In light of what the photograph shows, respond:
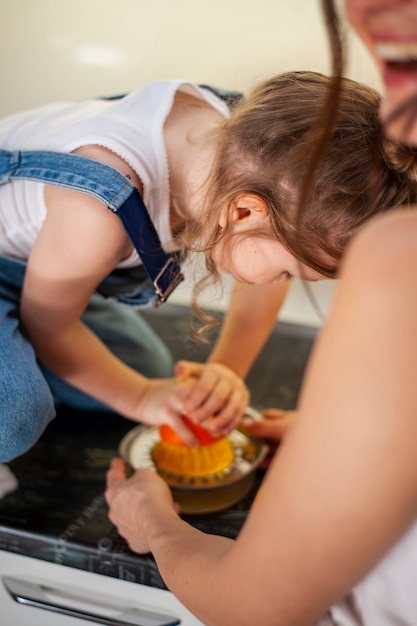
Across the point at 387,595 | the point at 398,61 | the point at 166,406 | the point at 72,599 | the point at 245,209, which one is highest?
the point at 398,61

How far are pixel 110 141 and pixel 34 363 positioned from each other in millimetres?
281

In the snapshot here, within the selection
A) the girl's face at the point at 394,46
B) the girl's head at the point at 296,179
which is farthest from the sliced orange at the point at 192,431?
the girl's face at the point at 394,46

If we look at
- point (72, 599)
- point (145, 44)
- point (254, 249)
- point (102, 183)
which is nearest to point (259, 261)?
point (254, 249)

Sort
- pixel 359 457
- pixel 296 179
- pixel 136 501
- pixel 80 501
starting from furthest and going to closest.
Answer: pixel 80 501
pixel 136 501
pixel 296 179
pixel 359 457

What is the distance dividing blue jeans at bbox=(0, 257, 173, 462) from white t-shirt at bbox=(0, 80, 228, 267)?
0.10 metres

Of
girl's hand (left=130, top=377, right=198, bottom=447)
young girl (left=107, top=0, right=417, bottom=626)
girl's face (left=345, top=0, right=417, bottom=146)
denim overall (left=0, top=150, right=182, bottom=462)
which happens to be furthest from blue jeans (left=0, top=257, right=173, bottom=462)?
girl's face (left=345, top=0, right=417, bottom=146)

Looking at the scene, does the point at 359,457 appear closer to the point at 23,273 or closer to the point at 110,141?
the point at 110,141

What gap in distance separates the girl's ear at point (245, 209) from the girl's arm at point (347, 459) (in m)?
0.29

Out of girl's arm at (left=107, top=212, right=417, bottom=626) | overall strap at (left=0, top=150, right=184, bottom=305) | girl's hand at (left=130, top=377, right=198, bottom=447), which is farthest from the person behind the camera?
girl's hand at (left=130, top=377, right=198, bottom=447)

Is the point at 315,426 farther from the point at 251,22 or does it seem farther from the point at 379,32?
the point at 251,22

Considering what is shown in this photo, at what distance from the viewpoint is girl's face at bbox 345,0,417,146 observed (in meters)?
0.44

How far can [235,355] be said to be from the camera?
1087mm

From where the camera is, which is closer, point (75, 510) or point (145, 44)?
point (75, 510)

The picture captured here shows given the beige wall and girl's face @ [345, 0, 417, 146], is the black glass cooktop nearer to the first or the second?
the beige wall
